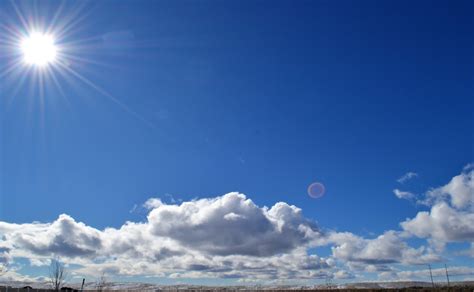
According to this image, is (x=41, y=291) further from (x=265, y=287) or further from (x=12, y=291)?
(x=265, y=287)

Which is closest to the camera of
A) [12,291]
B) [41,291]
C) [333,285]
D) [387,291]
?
[12,291]

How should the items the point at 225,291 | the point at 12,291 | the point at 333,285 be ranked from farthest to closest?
1. the point at 333,285
2. the point at 225,291
3. the point at 12,291

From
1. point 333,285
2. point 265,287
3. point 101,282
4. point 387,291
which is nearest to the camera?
point 101,282

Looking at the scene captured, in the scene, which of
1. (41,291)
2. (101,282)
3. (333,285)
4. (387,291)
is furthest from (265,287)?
(41,291)

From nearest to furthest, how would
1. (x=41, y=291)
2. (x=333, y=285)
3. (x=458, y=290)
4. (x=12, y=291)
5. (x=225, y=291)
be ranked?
(x=12, y=291) → (x=41, y=291) → (x=458, y=290) → (x=225, y=291) → (x=333, y=285)

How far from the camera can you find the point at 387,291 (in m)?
106

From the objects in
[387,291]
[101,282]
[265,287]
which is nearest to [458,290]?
[387,291]

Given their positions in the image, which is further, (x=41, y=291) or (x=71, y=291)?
(x=71, y=291)

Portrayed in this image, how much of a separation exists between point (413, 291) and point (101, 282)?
242 ft

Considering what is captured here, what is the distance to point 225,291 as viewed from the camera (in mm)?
153875

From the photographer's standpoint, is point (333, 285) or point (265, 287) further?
point (265, 287)

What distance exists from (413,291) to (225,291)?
72522 mm

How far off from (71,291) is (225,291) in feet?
249

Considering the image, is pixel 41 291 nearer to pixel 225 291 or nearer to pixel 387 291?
pixel 387 291
